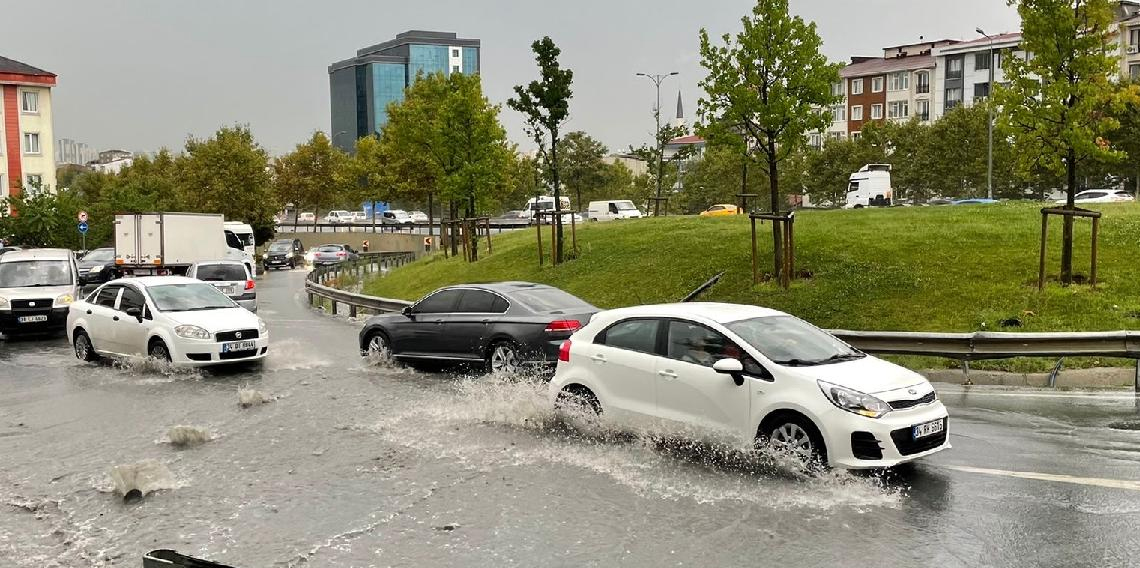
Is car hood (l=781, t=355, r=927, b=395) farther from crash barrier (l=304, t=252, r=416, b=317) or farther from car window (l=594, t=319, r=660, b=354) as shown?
crash barrier (l=304, t=252, r=416, b=317)

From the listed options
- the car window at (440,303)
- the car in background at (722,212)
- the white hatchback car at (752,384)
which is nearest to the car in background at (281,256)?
the car in background at (722,212)

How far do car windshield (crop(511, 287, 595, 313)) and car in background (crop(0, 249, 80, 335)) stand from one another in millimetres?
12116

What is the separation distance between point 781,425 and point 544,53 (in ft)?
66.0

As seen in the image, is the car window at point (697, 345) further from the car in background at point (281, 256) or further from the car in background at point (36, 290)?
the car in background at point (281, 256)

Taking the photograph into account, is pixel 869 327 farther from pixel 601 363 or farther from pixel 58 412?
pixel 58 412

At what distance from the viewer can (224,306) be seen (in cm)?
1534

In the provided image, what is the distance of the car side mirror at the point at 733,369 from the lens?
7.74 meters

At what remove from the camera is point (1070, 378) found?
1191 centimetres

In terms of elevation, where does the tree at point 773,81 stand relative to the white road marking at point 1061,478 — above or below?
above

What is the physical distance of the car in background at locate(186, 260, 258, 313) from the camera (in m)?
23.8

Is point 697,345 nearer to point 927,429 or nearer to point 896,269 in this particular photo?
point 927,429

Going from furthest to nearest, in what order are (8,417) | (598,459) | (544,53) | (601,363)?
(544,53)
(8,417)
(601,363)
(598,459)

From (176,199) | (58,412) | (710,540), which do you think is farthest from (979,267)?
(176,199)

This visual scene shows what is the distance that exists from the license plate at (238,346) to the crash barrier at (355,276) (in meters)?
4.86
